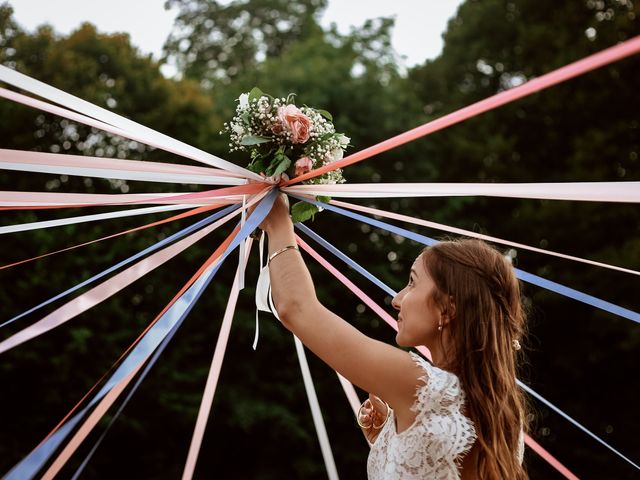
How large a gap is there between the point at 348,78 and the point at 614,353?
26.4 feet

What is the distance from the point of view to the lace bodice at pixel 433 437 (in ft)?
7.36

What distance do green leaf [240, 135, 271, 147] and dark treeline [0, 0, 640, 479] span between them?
10760mm

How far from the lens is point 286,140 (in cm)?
315

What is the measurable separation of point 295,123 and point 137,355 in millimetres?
1138

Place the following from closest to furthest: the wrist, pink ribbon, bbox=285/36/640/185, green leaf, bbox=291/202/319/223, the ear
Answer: pink ribbon, bbox=285/36/640/185 → the ear → the wrist → green leaf, bbox=291/202/319/223

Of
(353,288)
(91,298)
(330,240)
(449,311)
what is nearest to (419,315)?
(449,311)

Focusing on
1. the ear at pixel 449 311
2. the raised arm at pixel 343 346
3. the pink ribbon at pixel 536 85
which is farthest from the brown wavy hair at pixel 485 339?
the pink ribbon at pixel 536 85

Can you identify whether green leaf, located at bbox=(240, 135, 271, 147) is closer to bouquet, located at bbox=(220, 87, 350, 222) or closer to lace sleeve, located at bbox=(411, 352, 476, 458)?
bouquet, located at bbox=(220, 87, 350, 222)

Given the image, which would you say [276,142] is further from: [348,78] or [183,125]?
[348,78]

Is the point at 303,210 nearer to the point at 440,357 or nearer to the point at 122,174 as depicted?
the point at 122,174

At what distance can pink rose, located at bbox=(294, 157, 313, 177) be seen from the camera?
10.1 ft

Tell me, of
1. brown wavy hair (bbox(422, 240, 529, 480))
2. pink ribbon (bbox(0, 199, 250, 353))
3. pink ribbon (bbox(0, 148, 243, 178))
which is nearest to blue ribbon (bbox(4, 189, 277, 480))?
pink ribbon (bbox(0, 199, 250, 353))

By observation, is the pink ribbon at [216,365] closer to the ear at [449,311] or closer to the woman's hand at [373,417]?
the woman's hand at [373,417]

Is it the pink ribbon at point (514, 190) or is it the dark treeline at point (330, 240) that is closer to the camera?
the pink ribbon at point (514, 190)
